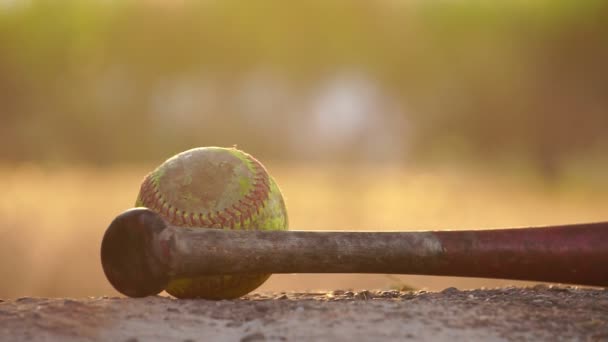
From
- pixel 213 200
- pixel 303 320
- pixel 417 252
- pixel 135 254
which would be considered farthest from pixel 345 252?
pixel 135 254

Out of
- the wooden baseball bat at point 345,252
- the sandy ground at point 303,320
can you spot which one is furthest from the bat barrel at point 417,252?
the sandy ground at point 303,320

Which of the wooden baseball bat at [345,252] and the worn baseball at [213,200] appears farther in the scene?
the worn baseball at [213,200]

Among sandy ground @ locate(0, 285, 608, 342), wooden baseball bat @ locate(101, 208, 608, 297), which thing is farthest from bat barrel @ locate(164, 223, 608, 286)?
sandy ground @ locate(0, 285, 608, 342)

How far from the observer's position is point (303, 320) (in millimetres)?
3389

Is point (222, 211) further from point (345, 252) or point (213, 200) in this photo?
point (345, 252)

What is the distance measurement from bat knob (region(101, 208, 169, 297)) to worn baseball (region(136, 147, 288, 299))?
0.27 metres

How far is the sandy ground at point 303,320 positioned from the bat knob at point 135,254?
9 centimetres

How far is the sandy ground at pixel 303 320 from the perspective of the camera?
125 inches

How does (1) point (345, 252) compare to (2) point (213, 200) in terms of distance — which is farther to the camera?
(2) point (213, 200)

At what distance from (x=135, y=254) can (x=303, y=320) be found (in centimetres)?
83

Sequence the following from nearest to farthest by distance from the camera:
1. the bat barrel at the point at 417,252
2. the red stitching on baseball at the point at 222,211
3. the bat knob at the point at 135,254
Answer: the bat knob at the point at 135,254 < the bat barrel at the point at 417,252 < the red stitching on baseball at the point at 222,211

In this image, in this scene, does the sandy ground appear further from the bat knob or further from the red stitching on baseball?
the red stitching on baseball

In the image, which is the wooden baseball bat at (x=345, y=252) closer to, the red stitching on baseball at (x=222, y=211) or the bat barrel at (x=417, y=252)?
the bat barrel at (x=417, y=252)

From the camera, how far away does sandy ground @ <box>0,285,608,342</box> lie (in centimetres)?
318
